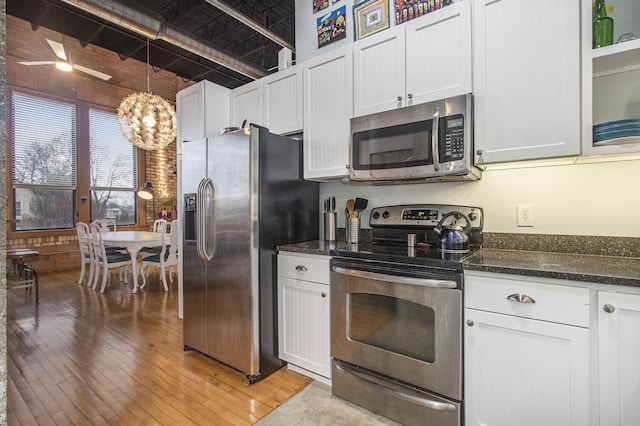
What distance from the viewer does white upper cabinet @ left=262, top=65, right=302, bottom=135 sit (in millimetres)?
2564

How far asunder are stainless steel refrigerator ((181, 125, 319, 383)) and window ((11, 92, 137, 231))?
4.84 meters

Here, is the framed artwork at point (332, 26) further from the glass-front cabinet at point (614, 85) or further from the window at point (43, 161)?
the window at point (43, 161)

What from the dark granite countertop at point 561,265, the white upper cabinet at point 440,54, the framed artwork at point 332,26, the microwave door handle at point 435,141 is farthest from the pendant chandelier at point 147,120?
the dark granite countertop at point 561,265

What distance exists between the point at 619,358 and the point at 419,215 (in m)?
1.22

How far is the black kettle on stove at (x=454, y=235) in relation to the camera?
1840 mm

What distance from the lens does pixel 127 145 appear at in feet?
22.1

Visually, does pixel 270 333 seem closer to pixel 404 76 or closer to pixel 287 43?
pixel 404 76

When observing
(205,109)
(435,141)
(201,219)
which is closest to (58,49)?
(205,109)

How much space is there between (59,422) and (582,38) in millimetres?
3376

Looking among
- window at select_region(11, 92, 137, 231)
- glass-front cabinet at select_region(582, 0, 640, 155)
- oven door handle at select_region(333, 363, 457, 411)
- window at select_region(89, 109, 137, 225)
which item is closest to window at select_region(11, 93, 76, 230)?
window at select_region(11, 92, 137, 231)

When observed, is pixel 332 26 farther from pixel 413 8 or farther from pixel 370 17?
pixel 413 8

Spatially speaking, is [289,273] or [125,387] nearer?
[125,387]

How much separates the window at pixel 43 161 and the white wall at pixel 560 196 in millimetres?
6547

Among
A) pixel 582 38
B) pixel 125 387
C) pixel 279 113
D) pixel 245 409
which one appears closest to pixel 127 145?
pixel 279 113
